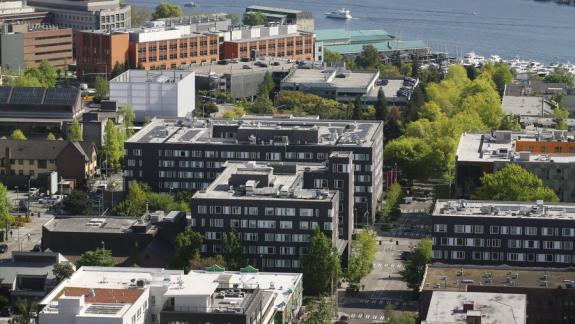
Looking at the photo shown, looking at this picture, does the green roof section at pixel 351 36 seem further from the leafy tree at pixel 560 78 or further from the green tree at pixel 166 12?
the leafy tree at pixel 560 78

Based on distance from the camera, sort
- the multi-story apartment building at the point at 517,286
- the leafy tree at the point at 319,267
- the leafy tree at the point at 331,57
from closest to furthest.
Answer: the multi-story apartment building at the point at 517,286 < the leafy tree at the point at 319,267 < the leafy tree at the point at 331,57

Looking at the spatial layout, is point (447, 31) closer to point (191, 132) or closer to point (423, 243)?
point (191, 132)

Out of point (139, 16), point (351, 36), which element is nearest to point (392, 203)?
point (351, 36)

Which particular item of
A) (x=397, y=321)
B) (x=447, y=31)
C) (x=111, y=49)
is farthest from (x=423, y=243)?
(x=447, y=31)

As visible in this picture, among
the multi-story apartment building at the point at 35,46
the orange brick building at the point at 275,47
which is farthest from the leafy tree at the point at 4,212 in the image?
the orange brick building at the point at 275,47

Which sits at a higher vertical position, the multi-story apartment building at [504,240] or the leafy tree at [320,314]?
the multi-story apartment building at [504,240]

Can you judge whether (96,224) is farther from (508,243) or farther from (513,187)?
(513,187)

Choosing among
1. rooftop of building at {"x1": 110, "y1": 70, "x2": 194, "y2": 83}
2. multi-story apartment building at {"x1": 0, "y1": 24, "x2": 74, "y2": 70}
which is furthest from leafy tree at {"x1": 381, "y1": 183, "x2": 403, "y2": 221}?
multi-story apartment building at {"x1": 0, "y1": 24, "x2": 74, "y2": 70}
